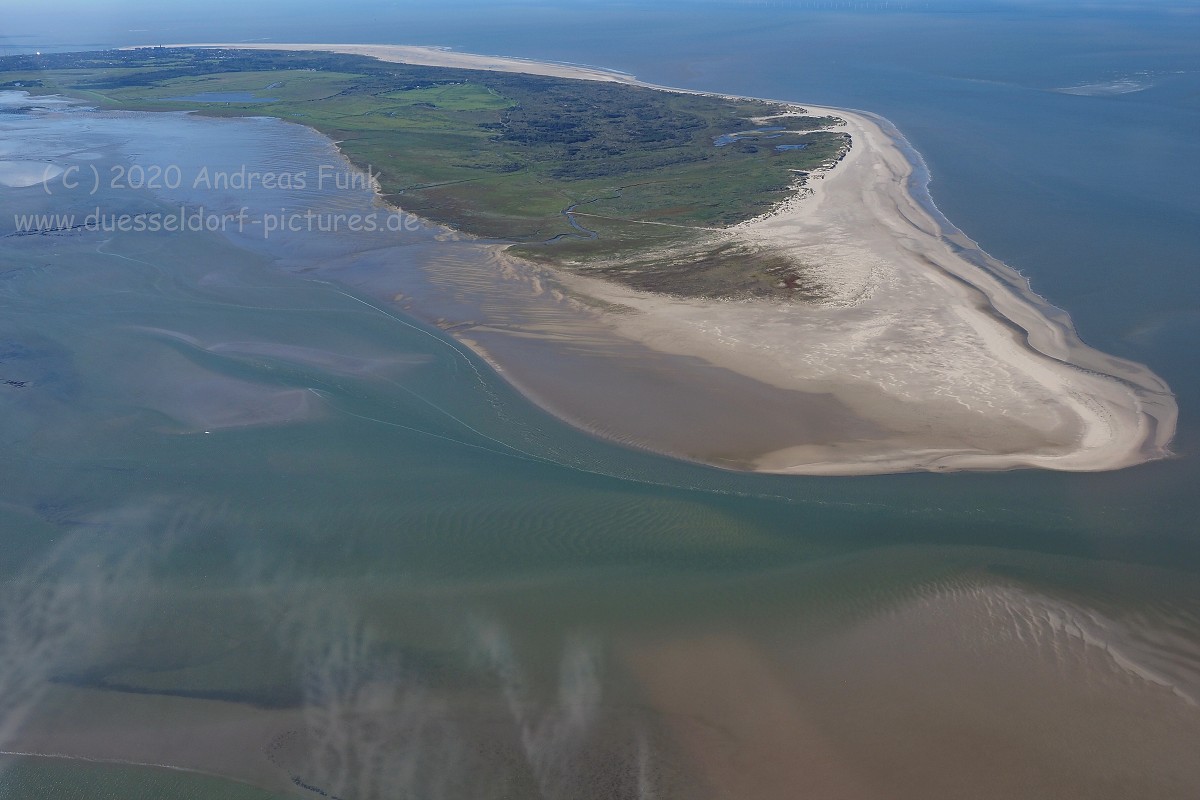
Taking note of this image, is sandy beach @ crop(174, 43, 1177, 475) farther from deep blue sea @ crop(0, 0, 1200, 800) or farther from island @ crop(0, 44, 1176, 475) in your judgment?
deep blue sea @ crop(0, 0, 1200, 800)

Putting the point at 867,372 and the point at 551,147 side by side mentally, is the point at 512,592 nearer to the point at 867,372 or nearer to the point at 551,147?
the point at 867,372

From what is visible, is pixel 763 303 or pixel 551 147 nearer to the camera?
pixel 763 303

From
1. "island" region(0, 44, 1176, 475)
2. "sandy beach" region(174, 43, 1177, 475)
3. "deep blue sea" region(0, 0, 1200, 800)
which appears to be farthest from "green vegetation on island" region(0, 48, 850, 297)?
"deep blue sea" region(0, 0, 1200, 800)

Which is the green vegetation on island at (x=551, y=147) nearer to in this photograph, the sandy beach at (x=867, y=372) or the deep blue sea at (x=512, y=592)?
the sandy beach at (x=867, y=372)

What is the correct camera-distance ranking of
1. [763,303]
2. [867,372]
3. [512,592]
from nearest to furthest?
1. [512,592]
2. [867,372]
3. [763,303]

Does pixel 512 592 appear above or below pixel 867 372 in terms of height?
below

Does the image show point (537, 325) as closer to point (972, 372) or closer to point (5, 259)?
point (972, 372)

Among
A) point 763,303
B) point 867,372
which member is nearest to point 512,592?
point 867,372
